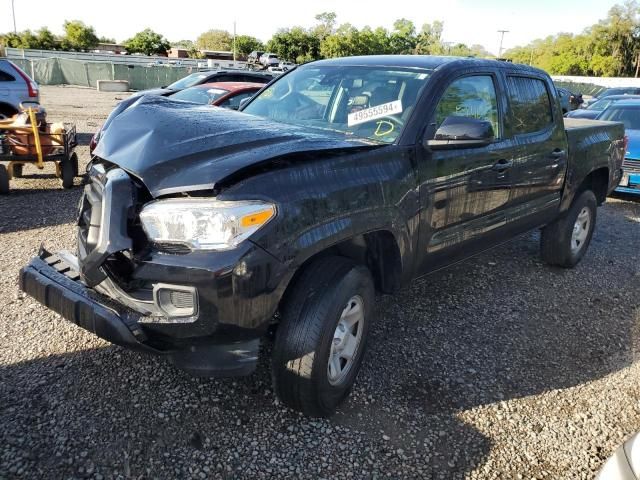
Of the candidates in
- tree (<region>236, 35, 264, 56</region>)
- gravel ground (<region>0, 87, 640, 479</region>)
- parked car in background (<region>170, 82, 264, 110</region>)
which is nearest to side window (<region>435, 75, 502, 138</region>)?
gravel ground (<region>0, 87, 640, 479</region>)

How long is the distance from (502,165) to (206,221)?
2.41 metres

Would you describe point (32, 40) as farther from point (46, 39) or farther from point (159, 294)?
point (159, 294)

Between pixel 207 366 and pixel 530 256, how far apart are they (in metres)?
4.41

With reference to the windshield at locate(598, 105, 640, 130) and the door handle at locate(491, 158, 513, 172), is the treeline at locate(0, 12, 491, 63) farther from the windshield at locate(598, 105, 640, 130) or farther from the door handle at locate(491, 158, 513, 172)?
the door handle at locate(491, 158, 513, 172)

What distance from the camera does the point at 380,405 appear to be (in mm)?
2957

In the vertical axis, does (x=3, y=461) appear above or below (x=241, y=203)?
below

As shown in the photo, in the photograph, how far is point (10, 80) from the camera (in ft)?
32.9

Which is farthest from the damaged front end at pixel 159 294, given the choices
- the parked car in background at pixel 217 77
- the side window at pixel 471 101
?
the parked car in background at pixel 217 77

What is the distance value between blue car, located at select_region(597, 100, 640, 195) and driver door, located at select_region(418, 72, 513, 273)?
4.68 metres

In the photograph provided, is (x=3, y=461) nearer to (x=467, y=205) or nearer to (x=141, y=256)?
(x=141, y=256)

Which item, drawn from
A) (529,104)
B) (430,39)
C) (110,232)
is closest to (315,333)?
(110,232)

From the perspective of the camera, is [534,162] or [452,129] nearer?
[452,129]

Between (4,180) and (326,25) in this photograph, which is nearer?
(4,180)

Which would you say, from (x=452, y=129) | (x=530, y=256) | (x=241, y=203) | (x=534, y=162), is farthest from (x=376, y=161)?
(x=530, y=256)
